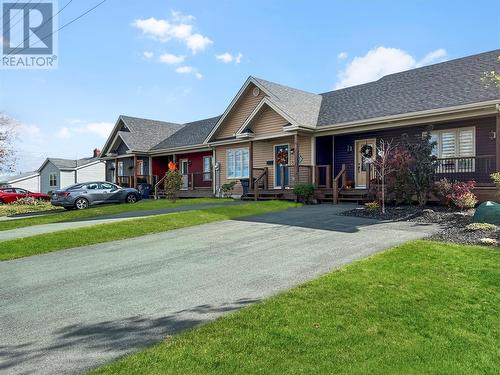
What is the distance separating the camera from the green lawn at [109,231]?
1022cm

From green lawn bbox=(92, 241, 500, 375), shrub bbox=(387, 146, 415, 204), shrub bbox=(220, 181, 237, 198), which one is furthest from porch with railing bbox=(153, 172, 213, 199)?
green lawn bbox=(92, 241, 500, 375)

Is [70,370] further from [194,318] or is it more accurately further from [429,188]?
[429,188]

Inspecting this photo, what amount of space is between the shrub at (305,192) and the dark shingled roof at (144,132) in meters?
17.5

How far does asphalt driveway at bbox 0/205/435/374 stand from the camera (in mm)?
4395

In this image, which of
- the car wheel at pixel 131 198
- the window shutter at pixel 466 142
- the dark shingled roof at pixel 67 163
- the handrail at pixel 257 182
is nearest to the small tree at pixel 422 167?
the window shutter at pixel 466 142

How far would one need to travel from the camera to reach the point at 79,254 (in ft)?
30.8

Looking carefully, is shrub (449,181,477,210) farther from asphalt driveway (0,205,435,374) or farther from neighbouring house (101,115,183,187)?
neighbouring house (101,115,183,187)

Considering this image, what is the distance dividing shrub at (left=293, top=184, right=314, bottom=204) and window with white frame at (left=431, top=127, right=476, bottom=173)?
5436 millimetres

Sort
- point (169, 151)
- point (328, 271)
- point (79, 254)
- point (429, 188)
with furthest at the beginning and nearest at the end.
A: point (169, 151), point (429, 188), point (79, 254), point (328, 271)

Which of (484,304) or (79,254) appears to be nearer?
(484,304)

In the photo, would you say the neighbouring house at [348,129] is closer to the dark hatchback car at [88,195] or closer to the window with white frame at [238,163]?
the window with white frame at [238,163]

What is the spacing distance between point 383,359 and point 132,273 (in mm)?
4991

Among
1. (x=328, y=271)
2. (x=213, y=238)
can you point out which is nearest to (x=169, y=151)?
(x=213, y=238)

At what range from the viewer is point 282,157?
2205 centimetres
